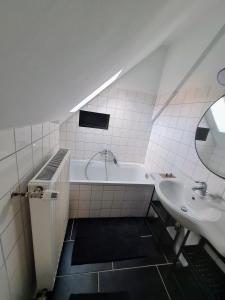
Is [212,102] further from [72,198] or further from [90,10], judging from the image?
[72,198]

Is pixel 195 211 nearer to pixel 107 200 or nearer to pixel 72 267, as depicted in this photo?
pixel 107 200

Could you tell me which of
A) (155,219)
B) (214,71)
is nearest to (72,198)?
(155,219)

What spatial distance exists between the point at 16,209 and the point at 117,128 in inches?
75.7

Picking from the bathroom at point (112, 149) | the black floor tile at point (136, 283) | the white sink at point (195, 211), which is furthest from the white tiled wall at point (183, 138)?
the black floor tile at point (136, 283)

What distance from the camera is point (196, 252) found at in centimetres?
120

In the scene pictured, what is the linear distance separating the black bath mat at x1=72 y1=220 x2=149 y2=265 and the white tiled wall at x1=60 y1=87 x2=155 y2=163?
46.3 inches

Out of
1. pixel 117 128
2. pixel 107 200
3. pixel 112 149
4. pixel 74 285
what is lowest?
pixel 74 285

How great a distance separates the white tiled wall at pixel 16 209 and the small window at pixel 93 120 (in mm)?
1356

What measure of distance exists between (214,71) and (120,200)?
1731mm

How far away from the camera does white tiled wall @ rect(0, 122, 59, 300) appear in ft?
1.86

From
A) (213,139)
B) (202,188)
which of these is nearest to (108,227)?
(202,188)

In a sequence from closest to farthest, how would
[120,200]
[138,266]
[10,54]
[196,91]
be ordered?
1. [10,54]
2. [138,266]
3. [196,91]
4. [120,200]

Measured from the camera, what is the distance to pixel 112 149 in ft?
8.18

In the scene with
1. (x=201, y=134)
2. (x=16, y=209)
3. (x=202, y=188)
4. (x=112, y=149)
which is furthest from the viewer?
(x=112, y=149)
